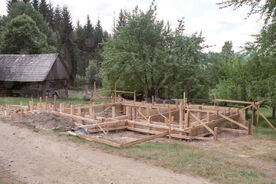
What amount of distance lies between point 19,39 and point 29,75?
14.2 metres

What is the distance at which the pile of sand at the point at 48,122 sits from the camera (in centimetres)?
1145

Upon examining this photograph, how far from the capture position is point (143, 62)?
20375 mm

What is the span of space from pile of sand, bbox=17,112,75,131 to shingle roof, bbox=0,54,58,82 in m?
14.6

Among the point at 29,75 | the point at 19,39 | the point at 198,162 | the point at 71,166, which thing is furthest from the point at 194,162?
the point at 19,39

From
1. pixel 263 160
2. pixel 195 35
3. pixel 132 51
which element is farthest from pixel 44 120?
pixel 195 35

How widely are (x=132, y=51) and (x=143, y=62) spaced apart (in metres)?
1.64

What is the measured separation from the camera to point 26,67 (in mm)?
27969

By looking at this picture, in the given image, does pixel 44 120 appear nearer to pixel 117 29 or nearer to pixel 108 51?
pixel 108 51

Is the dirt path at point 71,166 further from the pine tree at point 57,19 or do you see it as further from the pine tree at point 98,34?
the pine tree at point 98,34

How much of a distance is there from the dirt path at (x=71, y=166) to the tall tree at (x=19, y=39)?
32.3 m

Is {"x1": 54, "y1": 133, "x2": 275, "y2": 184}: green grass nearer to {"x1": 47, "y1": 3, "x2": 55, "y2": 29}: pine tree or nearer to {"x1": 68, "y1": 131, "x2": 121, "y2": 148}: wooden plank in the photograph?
{"x1": 68, "y1": 131, "x2": 121, "y2": 148}: wooden plank

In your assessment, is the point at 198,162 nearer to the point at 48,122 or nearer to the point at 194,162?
the point at 194,162

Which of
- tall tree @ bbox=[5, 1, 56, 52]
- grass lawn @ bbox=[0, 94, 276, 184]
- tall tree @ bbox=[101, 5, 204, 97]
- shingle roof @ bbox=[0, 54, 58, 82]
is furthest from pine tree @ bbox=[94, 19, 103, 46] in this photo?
A: grass lawn @ bbox=[0, 94, 276, 184]

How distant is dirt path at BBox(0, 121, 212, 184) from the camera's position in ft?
19.3
